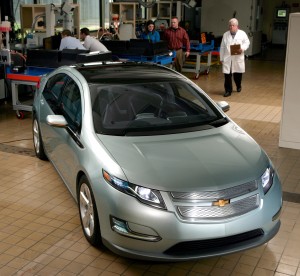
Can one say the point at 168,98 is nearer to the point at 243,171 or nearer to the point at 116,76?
the point at 116,76

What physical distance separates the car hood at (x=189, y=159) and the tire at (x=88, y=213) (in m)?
0.40

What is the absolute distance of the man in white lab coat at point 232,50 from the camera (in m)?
10.6

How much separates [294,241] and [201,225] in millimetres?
1312

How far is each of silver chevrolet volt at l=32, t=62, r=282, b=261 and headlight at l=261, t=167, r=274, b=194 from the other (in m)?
0.01

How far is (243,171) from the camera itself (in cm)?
372

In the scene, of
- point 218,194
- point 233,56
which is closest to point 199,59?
point 233,56

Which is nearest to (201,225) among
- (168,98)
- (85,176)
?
(85,176)

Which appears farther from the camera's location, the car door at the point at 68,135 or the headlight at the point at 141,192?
the car door at the point at 68,135

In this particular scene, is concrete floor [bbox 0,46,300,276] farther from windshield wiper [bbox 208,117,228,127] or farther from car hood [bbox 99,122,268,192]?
windshield wiper [bbox 208,117,228,127]

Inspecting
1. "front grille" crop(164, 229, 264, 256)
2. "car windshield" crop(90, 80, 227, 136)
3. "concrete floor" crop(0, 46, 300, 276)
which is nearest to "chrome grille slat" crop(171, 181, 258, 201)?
"front grille" crop(164, 229, 264, 256)

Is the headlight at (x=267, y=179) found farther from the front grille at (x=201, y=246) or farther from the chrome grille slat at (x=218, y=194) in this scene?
the front grille at (x=201, y=246)

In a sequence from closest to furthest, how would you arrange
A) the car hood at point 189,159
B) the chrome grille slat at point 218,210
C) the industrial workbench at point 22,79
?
the chrome grille slat at point 218,210
the car hood at point 189,159
the industrial workbench at point 22,79

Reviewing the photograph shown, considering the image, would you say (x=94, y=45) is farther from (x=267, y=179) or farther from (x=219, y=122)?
(x=267, y=179)

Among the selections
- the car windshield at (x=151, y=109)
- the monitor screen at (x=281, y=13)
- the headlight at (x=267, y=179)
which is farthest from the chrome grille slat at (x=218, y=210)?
the monitor screen at (x=281, y=13)
